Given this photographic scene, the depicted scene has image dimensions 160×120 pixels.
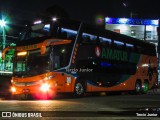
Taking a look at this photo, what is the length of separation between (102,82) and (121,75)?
2.79 m

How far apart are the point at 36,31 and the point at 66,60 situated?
8.29 ft

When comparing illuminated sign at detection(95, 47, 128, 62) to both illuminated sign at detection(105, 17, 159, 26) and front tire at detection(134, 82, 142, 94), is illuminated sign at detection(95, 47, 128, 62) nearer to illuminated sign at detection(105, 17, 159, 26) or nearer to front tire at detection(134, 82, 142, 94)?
front tire at detection(134, 82, 142, 94)

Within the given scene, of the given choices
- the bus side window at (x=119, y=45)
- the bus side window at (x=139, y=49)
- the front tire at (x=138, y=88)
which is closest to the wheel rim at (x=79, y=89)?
the bus side window at (x=119, y=45)

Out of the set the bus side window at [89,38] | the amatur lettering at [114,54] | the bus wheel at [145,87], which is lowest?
the bus wheel at [145,87]

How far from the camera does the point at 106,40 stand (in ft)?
87.5

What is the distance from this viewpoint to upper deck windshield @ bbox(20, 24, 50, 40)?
2248 cm

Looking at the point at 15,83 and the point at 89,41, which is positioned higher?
the point at 89,41

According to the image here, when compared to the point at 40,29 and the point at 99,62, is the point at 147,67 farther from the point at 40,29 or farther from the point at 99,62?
the point at 40,29

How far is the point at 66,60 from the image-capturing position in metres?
22.8

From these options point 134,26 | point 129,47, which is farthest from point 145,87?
point 134,26

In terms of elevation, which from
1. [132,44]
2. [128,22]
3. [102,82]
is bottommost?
[102,82]

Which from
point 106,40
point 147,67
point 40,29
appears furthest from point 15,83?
point 147,67

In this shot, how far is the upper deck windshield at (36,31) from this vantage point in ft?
73.8

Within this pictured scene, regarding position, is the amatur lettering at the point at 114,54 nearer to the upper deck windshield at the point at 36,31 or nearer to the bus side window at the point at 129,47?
the bus side window at the point at 129,47
